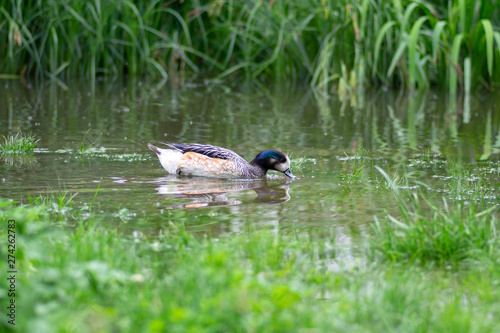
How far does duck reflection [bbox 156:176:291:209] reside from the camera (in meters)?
6.63

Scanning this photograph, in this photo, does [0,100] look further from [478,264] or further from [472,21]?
[478,264]

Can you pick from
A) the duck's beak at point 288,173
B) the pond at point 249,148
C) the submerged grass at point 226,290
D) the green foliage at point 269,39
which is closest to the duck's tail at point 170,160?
the pond at point 249,148

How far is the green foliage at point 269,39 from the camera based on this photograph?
13828 mm

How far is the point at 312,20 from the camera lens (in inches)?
619

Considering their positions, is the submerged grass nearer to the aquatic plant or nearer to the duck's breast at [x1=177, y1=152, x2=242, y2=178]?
the aquatic plant

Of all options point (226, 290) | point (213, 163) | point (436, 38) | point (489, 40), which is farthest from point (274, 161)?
point (489, 40)

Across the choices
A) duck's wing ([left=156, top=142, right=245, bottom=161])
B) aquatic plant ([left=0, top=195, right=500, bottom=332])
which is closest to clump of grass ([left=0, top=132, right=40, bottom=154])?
duck's wing ([left=156, top=142, right=245, bottom=161])

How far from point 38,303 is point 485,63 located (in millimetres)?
13111

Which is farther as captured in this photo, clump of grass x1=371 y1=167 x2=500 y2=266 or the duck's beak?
the duck's beak

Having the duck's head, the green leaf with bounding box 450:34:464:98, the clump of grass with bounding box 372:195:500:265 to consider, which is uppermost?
the green leaf with bounding box 450:34:464:98

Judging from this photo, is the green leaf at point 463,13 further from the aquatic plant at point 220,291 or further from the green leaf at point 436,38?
the aquatic plant at point 220,291

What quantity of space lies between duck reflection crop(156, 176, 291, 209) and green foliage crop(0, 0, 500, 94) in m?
6.01

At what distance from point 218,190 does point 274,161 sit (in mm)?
884

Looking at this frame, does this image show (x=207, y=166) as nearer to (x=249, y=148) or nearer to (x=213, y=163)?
(x=213, y=163)
